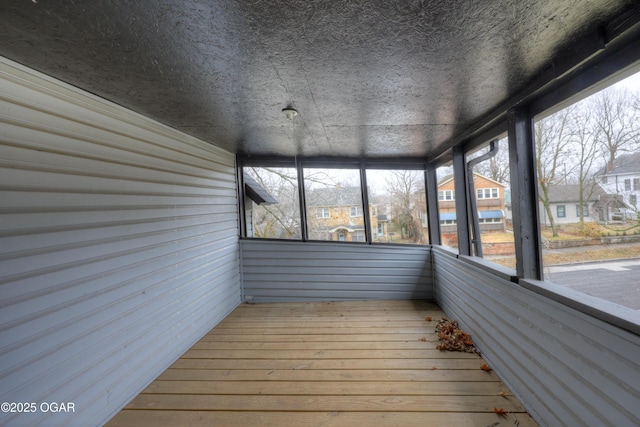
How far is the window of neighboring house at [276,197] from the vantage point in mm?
4289

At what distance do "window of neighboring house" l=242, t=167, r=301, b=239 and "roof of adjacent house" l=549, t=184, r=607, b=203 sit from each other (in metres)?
3.19

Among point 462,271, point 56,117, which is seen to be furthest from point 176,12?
point 462,271

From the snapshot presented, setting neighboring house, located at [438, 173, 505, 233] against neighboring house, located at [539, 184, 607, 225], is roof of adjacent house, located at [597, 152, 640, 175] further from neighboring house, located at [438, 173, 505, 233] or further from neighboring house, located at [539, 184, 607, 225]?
neighboring house, located at [438, 173, 505, 233]

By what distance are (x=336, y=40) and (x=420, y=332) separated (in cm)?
306

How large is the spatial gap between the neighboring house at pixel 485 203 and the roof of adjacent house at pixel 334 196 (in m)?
1.37

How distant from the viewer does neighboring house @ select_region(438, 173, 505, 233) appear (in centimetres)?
248

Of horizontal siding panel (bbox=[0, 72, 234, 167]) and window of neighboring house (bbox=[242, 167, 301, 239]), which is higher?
horizontal siding panel (bbox=[0, 72, 234, 167])

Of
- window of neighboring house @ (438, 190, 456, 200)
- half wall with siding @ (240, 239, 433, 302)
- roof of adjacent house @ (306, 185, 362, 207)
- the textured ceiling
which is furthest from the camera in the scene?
roof of adjacent house @ (306, 185, 362, 207)

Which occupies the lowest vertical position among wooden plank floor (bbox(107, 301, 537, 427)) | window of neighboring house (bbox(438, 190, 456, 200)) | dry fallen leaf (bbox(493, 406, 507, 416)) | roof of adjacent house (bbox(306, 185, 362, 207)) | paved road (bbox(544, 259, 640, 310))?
dry fallen leaf (bbox(493, 406, 507, 416))

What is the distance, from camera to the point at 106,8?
1.07 m

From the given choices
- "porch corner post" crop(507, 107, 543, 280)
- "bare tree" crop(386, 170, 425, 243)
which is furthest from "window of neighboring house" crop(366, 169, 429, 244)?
"porch corner post" crop(507, 107, 543, 280)

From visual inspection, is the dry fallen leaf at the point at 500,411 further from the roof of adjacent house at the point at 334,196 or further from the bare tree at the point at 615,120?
the roof of adjacent house at the point at 334,196

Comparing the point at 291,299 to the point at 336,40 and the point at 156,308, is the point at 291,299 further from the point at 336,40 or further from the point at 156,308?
the point at 336,40

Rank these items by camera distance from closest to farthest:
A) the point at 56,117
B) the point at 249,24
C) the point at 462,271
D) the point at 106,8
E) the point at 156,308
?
the point at 106,8, the point at 249,24, the point at 56,117, the point at 156,308, the point at 462,271
